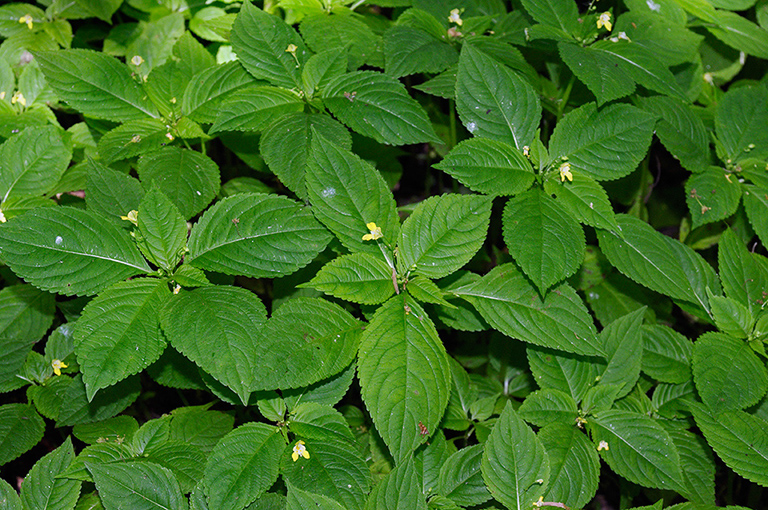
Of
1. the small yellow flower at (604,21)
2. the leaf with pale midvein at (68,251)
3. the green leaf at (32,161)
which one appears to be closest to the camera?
the leaf with pale midvein at (68,251)

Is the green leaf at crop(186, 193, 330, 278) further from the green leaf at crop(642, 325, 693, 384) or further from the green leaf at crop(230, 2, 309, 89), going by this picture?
the green leaf at crop(642, 325, 693, 384)

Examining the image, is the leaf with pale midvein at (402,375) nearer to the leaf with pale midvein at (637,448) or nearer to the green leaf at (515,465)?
the green leaf at (515,465)

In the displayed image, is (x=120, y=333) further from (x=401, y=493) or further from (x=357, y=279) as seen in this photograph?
Result: (x=401, y=493)

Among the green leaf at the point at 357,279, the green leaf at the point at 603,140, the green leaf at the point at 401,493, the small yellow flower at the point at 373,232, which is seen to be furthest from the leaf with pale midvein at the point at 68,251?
the green leaf at the point at 603,140

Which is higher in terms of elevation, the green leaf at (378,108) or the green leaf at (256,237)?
the green leaf at (378,108)

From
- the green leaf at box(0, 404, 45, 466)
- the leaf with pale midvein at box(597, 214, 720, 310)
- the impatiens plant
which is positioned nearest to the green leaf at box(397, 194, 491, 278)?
the impatiens plant

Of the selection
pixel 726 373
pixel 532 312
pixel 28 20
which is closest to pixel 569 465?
pixel 532 312

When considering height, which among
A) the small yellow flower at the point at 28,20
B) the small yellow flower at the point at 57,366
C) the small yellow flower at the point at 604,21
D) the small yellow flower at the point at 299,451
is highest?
the small yellow flower at the point at 604,21
